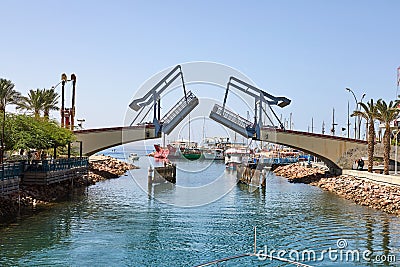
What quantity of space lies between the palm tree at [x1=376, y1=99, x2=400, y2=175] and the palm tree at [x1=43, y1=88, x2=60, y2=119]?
31.0 meters

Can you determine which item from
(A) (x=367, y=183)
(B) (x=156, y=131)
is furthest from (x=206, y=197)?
(A) (x=367, y=183)

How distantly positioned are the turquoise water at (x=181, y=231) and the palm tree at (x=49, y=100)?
49.3 ft

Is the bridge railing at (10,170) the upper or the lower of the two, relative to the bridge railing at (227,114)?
lower

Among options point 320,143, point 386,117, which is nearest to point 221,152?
point 320,143

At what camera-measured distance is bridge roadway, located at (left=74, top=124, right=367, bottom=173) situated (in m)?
50.4

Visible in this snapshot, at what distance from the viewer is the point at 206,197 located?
41406 mm

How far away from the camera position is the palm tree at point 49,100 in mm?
50219

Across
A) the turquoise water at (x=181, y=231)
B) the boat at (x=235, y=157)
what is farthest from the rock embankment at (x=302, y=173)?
the turquoise water at (x=181, y=231)

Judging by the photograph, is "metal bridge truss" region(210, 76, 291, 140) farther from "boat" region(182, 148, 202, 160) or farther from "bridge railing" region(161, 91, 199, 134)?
"boat" region(182, 148, 202, 160)

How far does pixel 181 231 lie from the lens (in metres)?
24.8

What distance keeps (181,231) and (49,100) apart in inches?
1198

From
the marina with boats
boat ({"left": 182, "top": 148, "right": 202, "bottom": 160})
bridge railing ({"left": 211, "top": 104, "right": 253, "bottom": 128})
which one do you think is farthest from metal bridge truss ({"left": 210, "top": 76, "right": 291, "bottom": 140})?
boat ({"left": 182, "top": 148, "right": 202, "bottom": 160})

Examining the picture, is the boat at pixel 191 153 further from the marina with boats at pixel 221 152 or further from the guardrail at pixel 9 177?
the guardrail at pixel 9 177

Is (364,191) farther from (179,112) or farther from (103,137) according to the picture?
(103,137)
